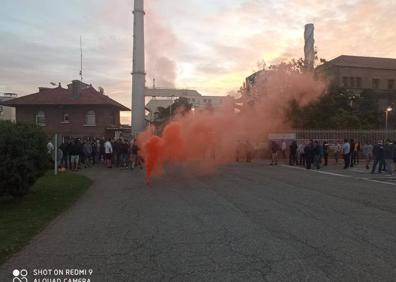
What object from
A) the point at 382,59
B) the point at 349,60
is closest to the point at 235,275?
the point at 349,60

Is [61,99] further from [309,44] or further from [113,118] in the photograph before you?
[309,44]

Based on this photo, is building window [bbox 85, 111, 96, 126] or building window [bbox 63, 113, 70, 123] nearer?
building window [bbox 85, 111, 96, 126]

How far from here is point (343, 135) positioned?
1308 inches

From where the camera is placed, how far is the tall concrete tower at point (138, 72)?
3156cm

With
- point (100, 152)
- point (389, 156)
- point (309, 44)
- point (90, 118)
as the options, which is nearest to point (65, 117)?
point (90, 118)

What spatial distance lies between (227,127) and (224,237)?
1669cm

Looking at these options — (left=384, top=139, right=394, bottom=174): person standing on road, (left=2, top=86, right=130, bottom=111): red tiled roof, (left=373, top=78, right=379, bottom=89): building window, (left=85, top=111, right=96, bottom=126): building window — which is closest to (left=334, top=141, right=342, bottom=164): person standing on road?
(left=384, top=139, right=394, bottom=174): person standing on road

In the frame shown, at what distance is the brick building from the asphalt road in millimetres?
30174

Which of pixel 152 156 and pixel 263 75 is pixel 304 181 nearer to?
pixel 152 156

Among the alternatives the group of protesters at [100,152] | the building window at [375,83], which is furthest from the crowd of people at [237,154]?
the building window at [375,83]

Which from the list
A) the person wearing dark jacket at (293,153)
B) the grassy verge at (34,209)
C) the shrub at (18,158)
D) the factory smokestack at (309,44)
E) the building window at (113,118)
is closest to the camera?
the grassy verge at (34,209)

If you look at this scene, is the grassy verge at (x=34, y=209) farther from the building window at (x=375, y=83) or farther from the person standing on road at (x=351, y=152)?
the building window at (x=375, y=83)

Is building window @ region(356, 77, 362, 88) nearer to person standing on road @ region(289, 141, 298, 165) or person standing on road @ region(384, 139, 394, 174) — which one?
person standing on road @ region(289, 141, 298, 165)

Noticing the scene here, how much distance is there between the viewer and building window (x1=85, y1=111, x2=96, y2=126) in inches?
1741
